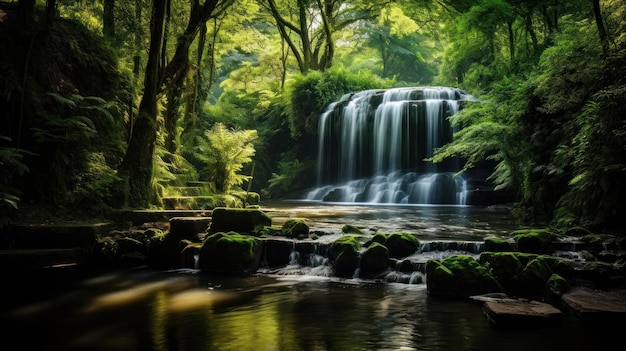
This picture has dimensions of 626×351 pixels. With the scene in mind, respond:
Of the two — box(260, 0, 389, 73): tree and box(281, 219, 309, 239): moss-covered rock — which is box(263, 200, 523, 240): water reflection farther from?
box(260, 0, 389, 73): tree

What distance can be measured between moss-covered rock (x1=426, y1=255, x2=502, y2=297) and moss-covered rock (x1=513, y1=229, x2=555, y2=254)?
4.96 ft

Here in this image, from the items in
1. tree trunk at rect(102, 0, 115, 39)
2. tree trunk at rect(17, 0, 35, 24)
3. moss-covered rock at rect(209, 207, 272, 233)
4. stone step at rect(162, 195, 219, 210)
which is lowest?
moss-covered rock at rect(209, 207, 272, 233)

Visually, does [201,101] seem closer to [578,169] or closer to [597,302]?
[578,169]

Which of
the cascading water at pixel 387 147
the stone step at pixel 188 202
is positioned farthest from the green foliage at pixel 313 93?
the stone step at pixel 188 202

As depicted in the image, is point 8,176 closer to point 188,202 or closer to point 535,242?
point 188,202

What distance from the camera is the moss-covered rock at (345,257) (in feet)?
24.9

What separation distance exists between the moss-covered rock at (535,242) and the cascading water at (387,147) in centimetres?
1128

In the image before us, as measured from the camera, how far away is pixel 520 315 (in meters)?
4.99

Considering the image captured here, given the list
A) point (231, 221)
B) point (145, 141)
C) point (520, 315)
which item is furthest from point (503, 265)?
point (145, 141)

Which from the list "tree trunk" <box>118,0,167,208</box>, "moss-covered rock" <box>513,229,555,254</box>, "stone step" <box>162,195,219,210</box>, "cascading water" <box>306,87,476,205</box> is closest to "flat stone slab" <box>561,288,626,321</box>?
"moss-covered rock" <box>513,229,555,254</box>

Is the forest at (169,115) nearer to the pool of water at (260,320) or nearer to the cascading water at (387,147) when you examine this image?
the pool of water at (260,320)

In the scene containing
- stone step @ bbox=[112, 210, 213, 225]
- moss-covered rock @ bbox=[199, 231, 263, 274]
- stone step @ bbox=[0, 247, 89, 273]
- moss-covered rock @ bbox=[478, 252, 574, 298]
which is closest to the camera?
moss-covered rock @ bbox=[478, 252, 574, 298]

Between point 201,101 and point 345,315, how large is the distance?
15358 mm

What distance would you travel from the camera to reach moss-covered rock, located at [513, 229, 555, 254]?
24.3 ft
